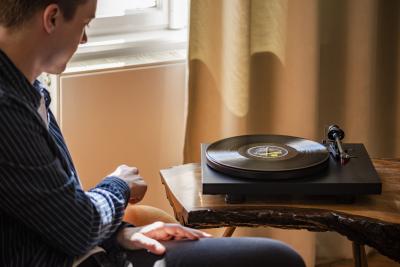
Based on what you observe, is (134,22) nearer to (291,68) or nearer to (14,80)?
(291,68)

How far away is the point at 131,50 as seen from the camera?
2.37m

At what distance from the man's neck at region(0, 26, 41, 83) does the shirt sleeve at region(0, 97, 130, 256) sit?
86 mm

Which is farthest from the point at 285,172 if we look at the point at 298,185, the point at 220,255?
the point at 220,255

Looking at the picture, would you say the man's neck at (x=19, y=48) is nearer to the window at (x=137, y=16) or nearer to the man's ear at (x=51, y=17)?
the man's ear at (x=51, y=17)

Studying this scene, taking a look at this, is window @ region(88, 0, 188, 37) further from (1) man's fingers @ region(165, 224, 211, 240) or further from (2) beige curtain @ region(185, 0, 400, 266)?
(1) man's fingers @ region(165, 224, 211, 240)

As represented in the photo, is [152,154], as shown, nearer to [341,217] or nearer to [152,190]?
[152,190]

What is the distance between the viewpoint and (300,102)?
234cm

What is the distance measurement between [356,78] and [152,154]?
635 mm

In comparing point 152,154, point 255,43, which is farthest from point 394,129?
point 152,154

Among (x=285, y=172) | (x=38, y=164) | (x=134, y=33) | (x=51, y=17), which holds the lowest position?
(x=285, y=172)

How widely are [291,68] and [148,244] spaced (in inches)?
37.5

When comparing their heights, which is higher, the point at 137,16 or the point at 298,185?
the point at 137,16

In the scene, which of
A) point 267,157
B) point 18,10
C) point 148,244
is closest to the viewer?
point 18,10

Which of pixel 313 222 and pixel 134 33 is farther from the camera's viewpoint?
pixel 134 33
